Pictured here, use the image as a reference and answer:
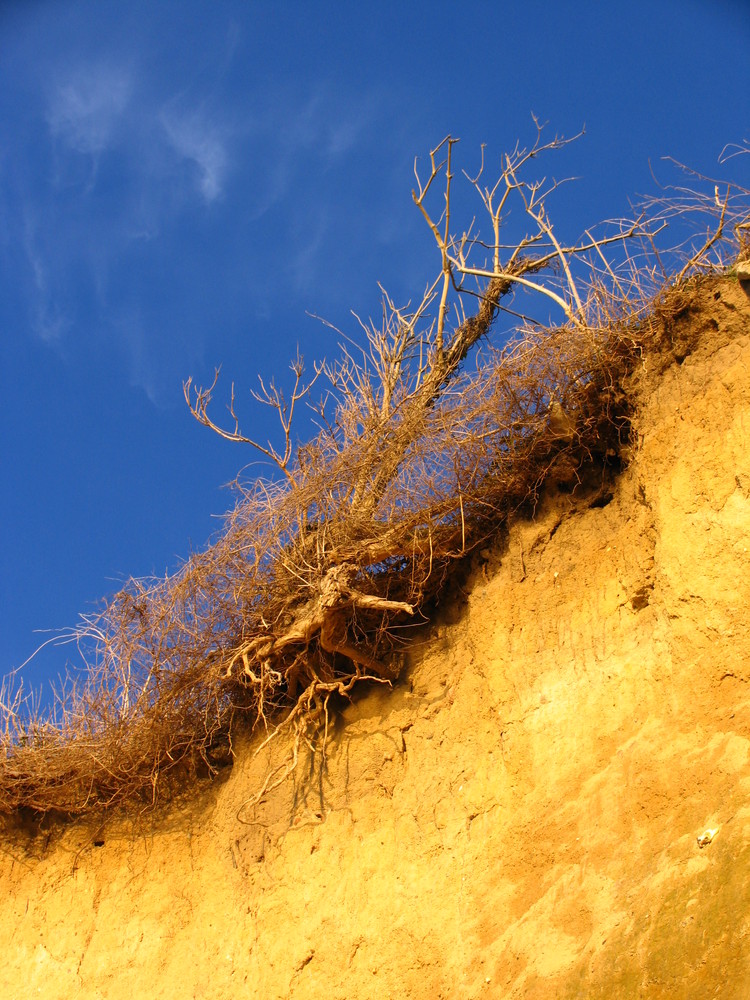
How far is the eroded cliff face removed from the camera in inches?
205

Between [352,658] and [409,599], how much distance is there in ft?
1.85

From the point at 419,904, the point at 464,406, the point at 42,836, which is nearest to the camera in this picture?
the point at 419,904

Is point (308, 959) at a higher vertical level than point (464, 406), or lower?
lower

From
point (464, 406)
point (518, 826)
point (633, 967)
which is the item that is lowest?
point (633, 967)

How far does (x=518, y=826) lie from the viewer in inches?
236

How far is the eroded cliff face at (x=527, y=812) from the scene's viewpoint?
5219mm

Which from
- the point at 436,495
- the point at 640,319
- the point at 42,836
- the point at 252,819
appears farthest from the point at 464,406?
the point at 42,836

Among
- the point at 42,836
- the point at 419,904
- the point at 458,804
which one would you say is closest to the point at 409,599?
the point at 458,804

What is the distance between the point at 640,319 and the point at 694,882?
3574 mm

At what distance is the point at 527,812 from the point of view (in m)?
6.00

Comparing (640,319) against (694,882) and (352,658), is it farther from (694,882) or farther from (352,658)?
(694,882)

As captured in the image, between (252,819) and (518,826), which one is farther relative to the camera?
(252,819)

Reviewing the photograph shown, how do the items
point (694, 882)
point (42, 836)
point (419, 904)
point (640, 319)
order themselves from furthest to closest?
point (42, 836) → point (640, 319) → point (419, 904) → point (694, 882)

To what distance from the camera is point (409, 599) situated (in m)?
7.29
